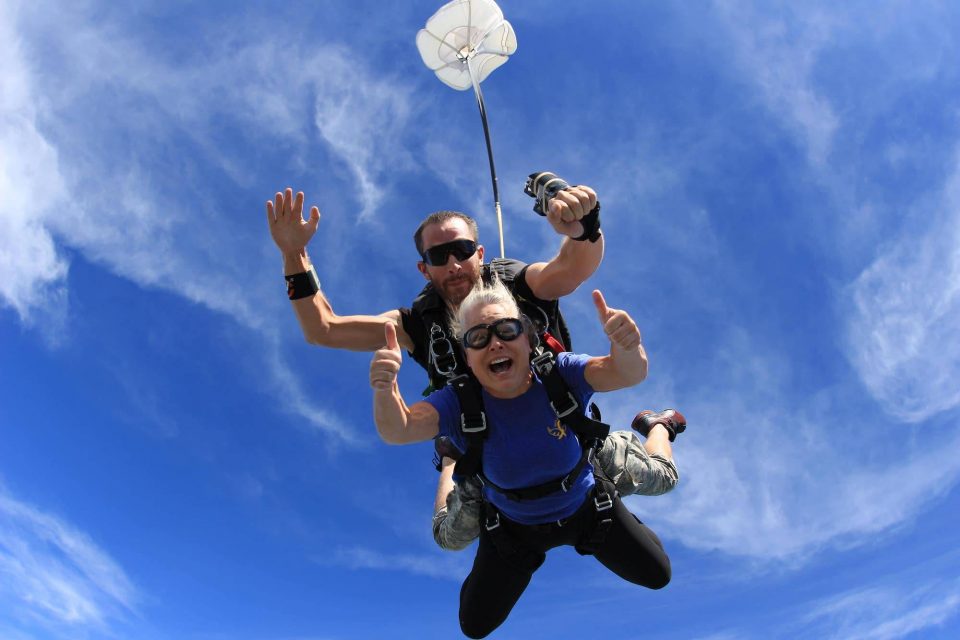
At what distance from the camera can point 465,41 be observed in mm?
9883

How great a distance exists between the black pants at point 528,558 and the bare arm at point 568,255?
1.74 metres

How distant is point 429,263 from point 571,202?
59.5 inches

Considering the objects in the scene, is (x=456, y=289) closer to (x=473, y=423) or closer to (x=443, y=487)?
(x=473, y=423)

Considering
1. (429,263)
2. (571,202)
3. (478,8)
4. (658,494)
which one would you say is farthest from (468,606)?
(478,8)

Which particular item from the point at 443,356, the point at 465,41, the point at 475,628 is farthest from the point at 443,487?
the point at 465,41

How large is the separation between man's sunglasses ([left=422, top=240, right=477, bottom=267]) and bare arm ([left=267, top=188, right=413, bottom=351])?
65cm

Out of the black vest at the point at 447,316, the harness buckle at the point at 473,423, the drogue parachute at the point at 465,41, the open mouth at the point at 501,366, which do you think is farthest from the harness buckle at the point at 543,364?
the drogue parachute at the point at 465,41

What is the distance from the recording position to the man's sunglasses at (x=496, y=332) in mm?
4410

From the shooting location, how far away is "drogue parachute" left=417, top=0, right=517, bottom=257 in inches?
377

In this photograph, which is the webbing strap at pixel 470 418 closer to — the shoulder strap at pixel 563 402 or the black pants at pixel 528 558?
the shoulder strap at pixel 563 402

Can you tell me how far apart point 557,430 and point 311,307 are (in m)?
2.41

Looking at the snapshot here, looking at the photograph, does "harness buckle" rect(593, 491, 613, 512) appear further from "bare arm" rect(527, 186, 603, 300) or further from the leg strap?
"bare arm" rect(527, 186, 603, 300)

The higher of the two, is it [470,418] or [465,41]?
[465,41]

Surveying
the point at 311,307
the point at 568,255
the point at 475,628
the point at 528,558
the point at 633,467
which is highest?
the point at 568,255
